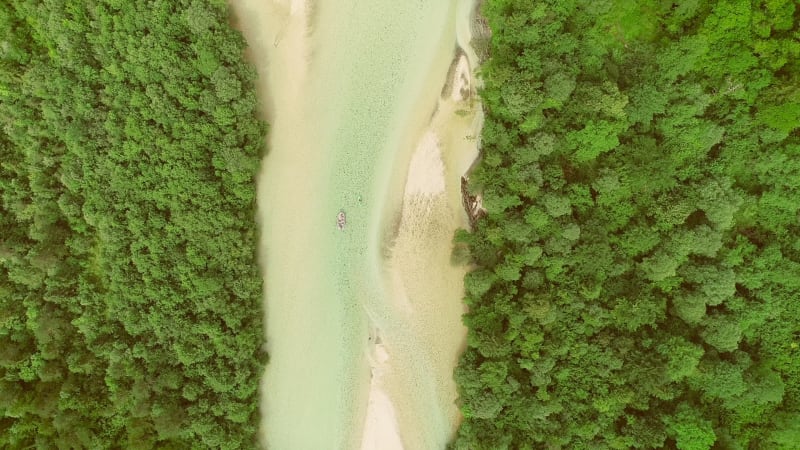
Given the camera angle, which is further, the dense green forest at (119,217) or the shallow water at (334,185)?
the shallow water at (334,185)

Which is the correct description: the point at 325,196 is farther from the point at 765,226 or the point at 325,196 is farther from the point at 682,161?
the point at 765,226

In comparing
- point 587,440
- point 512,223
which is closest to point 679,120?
point 512,223

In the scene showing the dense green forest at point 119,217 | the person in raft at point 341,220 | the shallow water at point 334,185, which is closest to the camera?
the dense green forest at point 119,217

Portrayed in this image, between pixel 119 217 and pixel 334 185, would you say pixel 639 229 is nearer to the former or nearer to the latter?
pixel 334 185

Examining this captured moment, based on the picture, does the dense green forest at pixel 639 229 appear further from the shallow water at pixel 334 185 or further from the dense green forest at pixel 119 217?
the dense green forest at pixel 119 217

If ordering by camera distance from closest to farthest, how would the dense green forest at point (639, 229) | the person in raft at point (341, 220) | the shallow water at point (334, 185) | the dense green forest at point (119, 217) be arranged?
1. the dense green forest at point (639, 229)
2. the dense green forest at point (119, 217)
3. the shallow water at point (334, 185)
4. the person in raft at point (341, 220)

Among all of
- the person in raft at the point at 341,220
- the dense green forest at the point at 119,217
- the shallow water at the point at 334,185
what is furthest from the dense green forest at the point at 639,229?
the dense green forest at the point at 119,217
